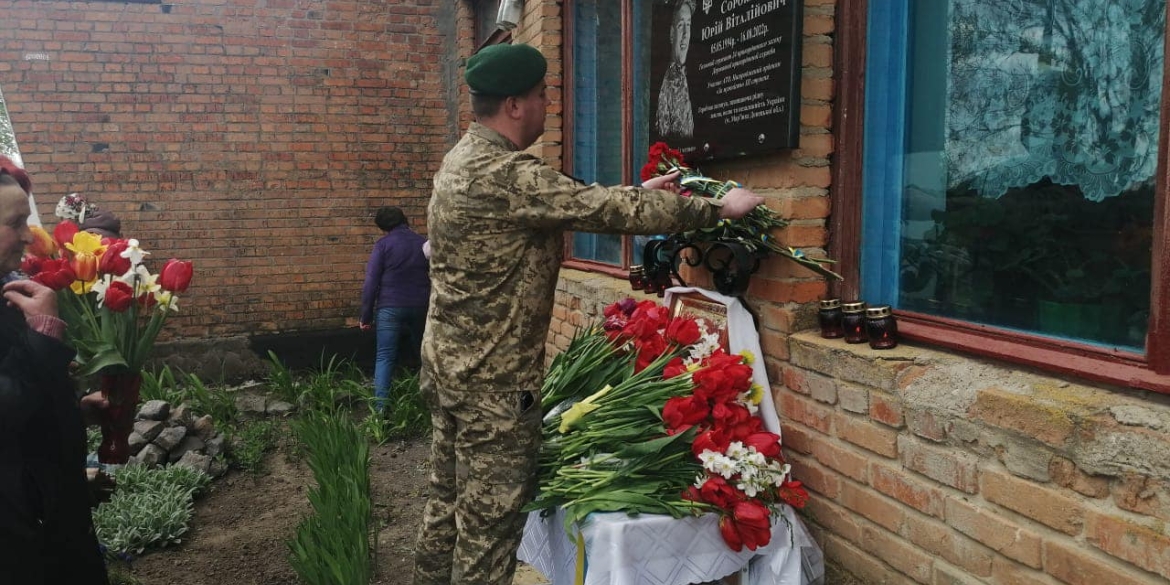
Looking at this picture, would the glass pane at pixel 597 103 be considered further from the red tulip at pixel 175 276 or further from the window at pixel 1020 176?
the red tulip at pixel 175 276

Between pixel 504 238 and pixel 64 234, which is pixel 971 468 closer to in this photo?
pixel 504 238

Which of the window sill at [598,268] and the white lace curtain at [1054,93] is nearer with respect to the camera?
the white lace curtain at [1054,93]

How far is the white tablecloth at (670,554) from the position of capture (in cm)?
216

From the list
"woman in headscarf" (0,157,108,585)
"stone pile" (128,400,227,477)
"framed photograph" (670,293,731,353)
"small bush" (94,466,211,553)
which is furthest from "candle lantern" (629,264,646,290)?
"stone pile" (128,400,227,477)

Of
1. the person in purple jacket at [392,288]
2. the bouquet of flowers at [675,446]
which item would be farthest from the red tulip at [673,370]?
the person in purple jacket at [392,288]

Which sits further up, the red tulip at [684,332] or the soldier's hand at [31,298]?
the soldier's hand at [31,298]

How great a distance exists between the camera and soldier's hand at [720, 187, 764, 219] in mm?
2369

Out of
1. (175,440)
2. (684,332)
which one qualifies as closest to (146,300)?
(684,332)

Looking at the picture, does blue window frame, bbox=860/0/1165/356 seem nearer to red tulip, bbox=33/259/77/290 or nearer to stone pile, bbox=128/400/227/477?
red tulip, bbox=33/259/77/290

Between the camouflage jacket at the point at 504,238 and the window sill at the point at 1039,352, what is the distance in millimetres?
700

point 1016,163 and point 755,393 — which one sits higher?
point 1016,163

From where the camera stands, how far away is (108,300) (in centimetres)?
231

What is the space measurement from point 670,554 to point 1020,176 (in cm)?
140

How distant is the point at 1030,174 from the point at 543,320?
56.5 inches
